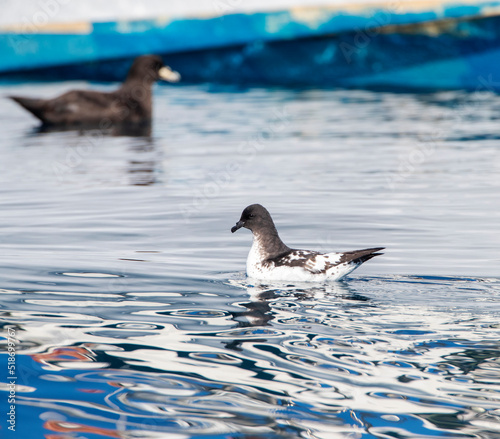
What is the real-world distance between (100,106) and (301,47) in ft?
27.6

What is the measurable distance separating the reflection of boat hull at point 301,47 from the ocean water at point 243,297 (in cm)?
878

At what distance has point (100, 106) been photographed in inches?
757

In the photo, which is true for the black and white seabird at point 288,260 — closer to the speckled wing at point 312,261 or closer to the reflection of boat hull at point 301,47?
the speckled wing at point 312,261

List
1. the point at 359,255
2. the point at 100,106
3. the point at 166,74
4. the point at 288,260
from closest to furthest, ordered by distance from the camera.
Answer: the point at 359,255 → the point at 288,260 → the point at 100,106 → the point at 166,74

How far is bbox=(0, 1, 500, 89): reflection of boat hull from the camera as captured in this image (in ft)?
77.9

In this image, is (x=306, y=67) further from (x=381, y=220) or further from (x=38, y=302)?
(x=38, y=302)

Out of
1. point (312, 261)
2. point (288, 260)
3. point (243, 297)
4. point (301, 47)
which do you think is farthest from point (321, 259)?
point (301, 47)

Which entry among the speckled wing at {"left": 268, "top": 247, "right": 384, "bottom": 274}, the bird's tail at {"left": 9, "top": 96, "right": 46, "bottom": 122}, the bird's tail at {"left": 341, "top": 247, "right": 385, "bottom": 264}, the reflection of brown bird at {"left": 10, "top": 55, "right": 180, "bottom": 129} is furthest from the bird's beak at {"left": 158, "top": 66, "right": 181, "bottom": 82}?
the bird's tail at {"left": 341, "top": 247, "right": 385, "bottom": 264}

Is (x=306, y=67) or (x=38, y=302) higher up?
(x=306, y=67)

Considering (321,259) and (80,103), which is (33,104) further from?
(321,259)

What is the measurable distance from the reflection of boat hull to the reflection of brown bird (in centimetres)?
658

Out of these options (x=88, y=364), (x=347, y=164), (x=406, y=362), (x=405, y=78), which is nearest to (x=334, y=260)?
(x=406, y=362)

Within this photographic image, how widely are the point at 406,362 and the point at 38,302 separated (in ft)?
9.75

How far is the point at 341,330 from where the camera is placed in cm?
632
